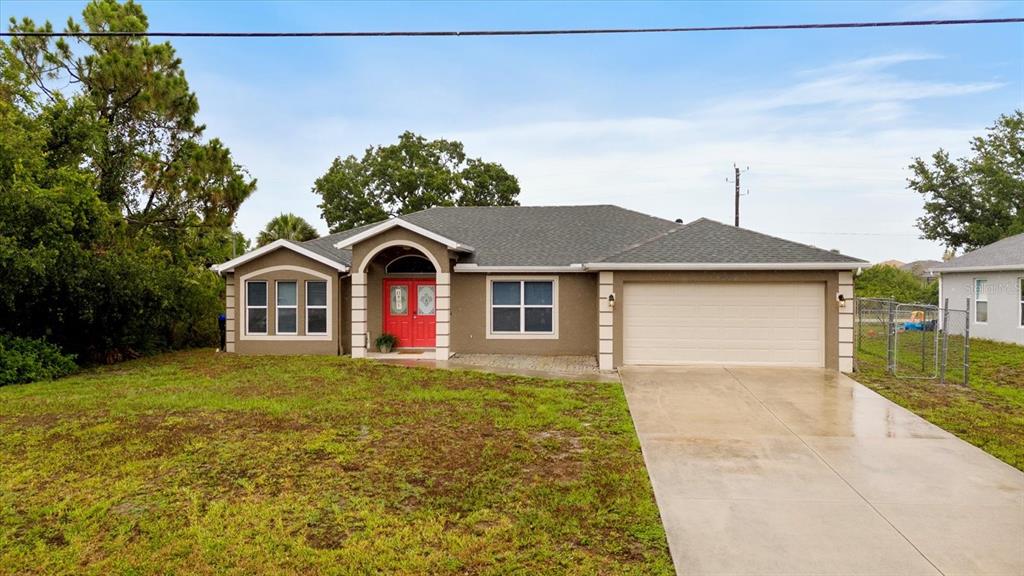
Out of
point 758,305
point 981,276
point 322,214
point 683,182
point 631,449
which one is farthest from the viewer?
point 322,214

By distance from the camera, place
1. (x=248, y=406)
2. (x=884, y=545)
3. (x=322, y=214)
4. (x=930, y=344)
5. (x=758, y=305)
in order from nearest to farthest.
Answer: (x=884, y=545), (x=248, y=406), (x=758, y=305), (x=930, y=344), (x=322, y=214)

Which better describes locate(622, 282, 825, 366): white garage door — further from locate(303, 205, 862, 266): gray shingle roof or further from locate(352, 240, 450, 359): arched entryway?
locate(352, 240, 450, 359): arched entryway

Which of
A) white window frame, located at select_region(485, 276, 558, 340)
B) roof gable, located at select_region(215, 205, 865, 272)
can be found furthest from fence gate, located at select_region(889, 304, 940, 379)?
white window frame, located at select_region(485, 276, 558, 340)

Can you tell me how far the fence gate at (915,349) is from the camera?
11.3 meters

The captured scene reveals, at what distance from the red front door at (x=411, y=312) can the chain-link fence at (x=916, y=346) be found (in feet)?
34.1

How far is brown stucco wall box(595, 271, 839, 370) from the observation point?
11.9 metres

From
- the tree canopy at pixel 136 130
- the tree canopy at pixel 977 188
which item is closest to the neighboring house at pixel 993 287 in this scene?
the tree canopy at pixel 977 188

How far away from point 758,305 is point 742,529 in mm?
9021

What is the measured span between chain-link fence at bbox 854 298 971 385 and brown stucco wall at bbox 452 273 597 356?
621cm

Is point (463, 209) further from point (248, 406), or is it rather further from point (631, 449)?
point (631, 449)

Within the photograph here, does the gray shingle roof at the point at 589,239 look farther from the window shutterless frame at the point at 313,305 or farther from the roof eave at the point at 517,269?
the window shutterless frame at the point at 313,305

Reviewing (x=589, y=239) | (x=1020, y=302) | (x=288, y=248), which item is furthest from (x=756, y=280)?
(x=288, y=248)

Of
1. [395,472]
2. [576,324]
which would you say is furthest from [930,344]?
[395,472]

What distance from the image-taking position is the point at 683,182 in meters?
29.2
